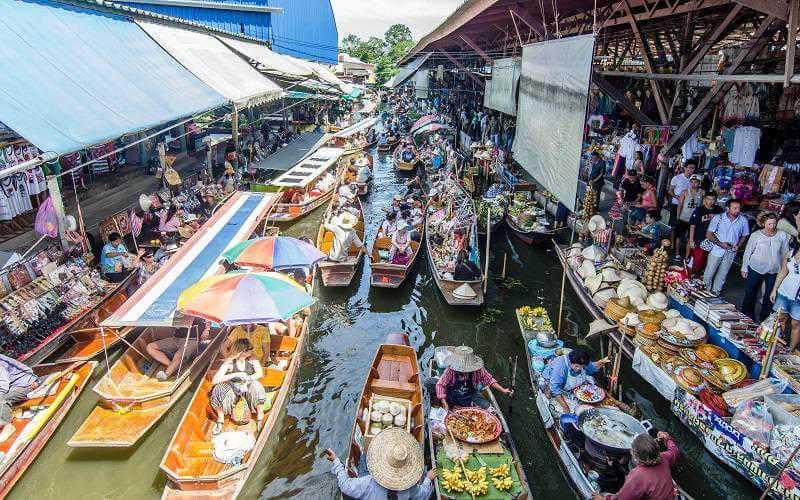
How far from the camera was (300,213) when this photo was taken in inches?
663

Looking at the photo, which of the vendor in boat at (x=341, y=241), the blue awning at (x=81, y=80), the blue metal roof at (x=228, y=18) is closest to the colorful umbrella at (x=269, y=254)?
the vendor in boat at (x=341, y=241)

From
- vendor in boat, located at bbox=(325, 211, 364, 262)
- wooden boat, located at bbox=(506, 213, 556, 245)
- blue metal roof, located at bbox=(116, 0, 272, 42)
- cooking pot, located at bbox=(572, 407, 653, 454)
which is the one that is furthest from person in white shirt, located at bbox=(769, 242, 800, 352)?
blue metal roof, located at bbox=(116, 0, 272, 42)

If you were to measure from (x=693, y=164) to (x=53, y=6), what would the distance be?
48.2ft

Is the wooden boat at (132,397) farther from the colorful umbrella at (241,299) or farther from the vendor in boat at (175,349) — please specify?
the colorful umbrella at (241,299)

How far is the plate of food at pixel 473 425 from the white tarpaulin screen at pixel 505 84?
12031 millimetres

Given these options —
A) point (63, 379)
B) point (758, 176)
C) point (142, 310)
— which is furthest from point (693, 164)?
point (63, 379)

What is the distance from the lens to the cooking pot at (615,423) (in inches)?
237

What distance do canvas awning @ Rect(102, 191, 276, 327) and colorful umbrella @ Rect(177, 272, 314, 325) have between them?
382 millimetres

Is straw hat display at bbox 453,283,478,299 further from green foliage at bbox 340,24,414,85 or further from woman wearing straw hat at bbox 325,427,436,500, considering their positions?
green foliage at bbox 340,24,414,85

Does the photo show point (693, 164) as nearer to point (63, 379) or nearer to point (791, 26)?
point (791, 26)

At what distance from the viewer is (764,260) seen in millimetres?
7746

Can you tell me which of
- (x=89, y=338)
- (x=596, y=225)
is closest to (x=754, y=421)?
(x=596, y=225)

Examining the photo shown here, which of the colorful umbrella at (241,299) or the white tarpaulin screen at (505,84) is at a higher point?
the white tarpaulin screen at (505,84)

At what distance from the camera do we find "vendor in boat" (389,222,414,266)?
40.3 feet
